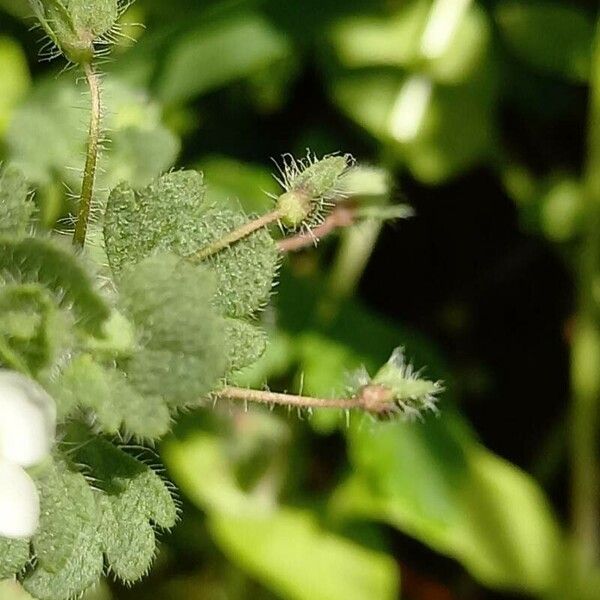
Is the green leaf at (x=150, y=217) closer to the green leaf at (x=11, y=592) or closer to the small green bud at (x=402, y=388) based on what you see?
the small green bud at (x=402, y=388)

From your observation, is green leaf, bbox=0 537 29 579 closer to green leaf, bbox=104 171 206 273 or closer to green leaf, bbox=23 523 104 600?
green leaf, bbox=23 523 104 600

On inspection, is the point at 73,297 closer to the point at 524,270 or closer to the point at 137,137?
the point at 137,137

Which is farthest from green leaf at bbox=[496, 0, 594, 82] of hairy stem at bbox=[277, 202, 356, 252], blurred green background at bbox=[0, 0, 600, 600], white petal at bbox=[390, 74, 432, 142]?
hairy stem at bbox=[277, 202, 356, 252]

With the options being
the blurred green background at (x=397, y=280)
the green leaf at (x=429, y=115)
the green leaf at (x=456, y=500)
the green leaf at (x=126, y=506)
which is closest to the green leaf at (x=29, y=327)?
the green leaf at (x=126, y=506)

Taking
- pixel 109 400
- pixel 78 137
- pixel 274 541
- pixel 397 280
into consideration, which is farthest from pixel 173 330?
pixel 397 280

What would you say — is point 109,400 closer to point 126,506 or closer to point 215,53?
point 126,506

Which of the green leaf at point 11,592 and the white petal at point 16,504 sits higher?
the white petal at point 16,504

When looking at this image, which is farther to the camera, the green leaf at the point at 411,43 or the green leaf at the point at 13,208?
the green leaf at the point at 411,43

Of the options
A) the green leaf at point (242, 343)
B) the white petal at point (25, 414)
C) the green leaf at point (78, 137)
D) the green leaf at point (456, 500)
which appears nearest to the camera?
the white petal at point (25, 414)
